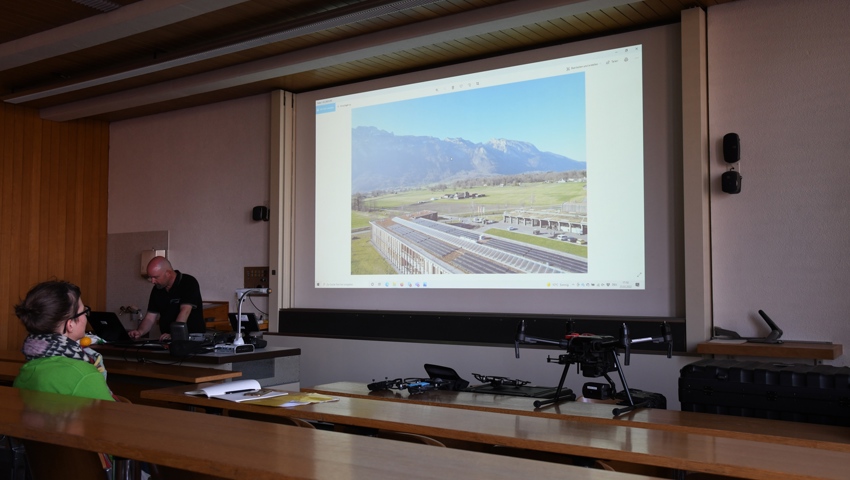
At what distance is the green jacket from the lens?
2.82 metres

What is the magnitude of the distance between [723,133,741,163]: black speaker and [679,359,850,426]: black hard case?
176cm

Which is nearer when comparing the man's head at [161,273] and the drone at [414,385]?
the drone at [414,385]

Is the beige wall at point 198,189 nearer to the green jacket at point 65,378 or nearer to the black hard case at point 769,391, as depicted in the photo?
the green jacket at point 65,378

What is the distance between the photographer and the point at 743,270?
4.98 m

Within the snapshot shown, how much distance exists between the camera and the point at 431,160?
6.66 metres

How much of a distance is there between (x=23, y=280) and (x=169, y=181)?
1.86 meters

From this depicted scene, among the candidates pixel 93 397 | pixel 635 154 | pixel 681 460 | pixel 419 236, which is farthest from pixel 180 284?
pixel 681 460

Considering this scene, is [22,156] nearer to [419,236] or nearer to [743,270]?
[419,236]

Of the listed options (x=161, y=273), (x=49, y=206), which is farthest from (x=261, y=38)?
(x=49, y=206)

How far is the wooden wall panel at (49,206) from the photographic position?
789 centimetres

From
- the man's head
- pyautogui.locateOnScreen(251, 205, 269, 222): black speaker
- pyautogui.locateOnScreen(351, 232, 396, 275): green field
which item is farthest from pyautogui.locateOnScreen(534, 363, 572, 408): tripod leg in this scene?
pyautogui.locateOnScreen(251, 205, 269, 222): black speaker

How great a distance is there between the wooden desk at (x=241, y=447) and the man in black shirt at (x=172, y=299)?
11.0 ft

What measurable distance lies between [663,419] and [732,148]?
255cm

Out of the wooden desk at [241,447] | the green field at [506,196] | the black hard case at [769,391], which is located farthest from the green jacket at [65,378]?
the green field at [506,196]
